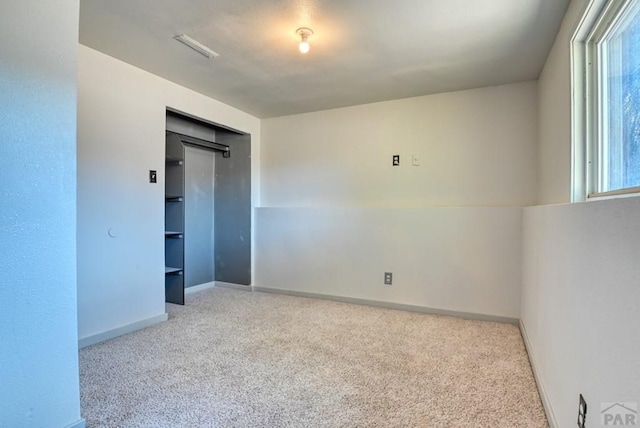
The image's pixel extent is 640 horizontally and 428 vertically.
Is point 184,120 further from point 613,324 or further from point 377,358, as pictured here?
point 613,324

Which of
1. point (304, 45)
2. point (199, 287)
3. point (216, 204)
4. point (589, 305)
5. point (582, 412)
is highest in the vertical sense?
point (304, 45)

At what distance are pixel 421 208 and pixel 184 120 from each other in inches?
126

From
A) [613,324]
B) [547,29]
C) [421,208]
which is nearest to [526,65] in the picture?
[547,29]

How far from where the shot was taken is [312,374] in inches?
86.2

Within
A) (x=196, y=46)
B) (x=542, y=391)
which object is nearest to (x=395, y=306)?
(x=542, y=391)

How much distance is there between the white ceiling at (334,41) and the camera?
2.08 metres

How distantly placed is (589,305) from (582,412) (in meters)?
0.40

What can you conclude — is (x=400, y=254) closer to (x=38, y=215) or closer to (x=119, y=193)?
(x=119, y=193)

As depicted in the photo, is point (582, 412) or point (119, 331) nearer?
point (582, 412)

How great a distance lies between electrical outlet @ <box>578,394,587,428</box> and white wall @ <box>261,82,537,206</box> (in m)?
2.43

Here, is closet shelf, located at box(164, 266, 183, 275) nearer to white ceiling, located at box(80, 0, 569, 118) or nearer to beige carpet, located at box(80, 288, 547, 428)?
beige carpet, located at box(80, 288, 547, 428)

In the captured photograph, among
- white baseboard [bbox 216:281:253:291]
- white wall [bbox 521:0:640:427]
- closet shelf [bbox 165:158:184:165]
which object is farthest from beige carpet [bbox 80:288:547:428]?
closet shelf [bbox 165:158:184:165]

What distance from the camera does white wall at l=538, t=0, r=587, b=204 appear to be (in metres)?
1.93

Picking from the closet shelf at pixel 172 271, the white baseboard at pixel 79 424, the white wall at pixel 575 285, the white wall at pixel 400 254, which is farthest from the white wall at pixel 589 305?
the closet shelf at pixel 172 271
